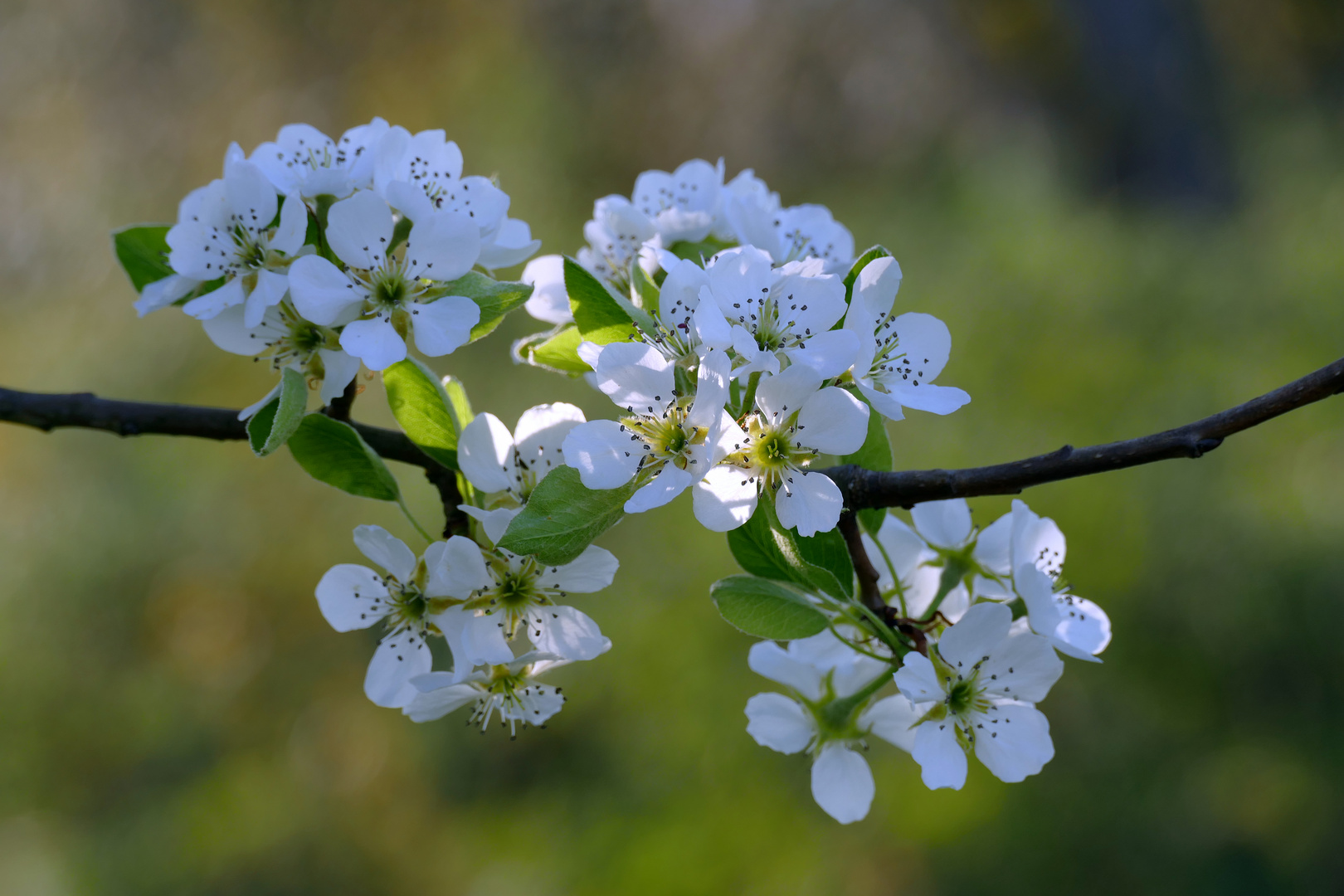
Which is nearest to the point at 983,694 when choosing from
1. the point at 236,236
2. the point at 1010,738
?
the point at 1010,738

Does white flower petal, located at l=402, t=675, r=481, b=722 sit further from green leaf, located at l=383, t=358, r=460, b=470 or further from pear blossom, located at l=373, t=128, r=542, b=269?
pear blossom, located at l=373, t=128, r=542, b=269

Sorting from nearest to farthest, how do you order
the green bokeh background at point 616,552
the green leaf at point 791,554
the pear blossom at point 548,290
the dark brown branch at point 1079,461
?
1. the dark brown branch at point 1079,461
2. the green leaf at point 791,554
3. the pear blossom at point 548,290
4. the green bokeh background at point 616,552

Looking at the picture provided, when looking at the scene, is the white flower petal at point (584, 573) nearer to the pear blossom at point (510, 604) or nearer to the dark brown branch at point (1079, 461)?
the pear blossom at point (510, 604)

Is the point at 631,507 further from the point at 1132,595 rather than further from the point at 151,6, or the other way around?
the point at 151,6

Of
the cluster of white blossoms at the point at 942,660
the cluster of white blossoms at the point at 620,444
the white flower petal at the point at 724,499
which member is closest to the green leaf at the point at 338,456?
the cluster of white blossoms at the point at 620,444

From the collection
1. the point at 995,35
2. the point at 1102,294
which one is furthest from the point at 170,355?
the point at 995,35

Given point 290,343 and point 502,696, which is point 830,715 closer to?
point 502,696
